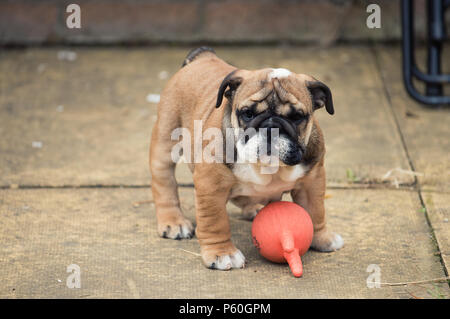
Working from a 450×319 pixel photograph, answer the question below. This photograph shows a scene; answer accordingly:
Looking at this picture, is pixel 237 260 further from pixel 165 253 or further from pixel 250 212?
pixel 250 212

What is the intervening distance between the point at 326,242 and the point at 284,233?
506 millimetres

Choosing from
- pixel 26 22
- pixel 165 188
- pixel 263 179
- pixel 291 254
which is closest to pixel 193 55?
pixel 165 188

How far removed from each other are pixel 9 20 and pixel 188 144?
4452 millimetres

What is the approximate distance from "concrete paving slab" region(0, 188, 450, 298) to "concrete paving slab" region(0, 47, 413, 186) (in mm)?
345

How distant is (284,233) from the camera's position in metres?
3.84

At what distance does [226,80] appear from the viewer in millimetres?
3812

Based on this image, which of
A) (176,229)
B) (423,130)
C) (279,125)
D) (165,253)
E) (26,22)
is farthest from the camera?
(26,22)

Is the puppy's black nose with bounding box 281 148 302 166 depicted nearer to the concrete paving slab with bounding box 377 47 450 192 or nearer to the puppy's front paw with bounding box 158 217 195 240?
the puppy's front paw with bounding box 158 217 195 240

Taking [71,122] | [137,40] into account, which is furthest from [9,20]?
[71,122]

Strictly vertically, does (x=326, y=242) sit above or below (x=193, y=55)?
below

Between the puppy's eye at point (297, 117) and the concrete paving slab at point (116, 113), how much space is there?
5.27 ft

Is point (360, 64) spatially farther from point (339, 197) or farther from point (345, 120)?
point (339, 197)

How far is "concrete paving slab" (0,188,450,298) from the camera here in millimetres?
3770

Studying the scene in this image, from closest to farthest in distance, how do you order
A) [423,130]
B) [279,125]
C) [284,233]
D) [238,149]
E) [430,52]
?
[279,125] → [238,149] → [284,233] → [423,130] → [430,52]
